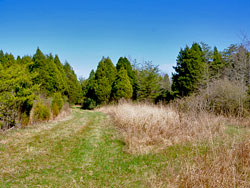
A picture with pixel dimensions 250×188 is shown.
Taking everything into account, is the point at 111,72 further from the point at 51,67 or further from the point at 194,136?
the point at 194,136

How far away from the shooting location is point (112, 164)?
3.92m

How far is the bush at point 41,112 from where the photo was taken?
27.5ft

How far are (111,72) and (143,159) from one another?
54.3 feet

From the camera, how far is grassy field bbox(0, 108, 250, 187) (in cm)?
285

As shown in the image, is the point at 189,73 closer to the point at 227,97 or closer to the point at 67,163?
the point at 227,97

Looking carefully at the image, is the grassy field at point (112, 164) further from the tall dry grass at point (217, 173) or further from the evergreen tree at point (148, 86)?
Answer: the evergreen tree at point (148, 86)

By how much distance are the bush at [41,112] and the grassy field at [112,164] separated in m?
3.02

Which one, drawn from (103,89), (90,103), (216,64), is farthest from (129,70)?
(216,64)

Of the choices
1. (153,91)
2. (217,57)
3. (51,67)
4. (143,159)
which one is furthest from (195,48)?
(143,159)

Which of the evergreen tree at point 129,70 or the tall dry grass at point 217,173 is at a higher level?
the evergreen tree at point 129,70

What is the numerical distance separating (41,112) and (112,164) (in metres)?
6.44

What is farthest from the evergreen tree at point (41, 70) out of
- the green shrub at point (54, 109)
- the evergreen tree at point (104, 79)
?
the evergreen tree at point (104, 79)

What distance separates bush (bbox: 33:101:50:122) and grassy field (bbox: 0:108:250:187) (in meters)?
3.02

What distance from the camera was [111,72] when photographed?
786 inches
